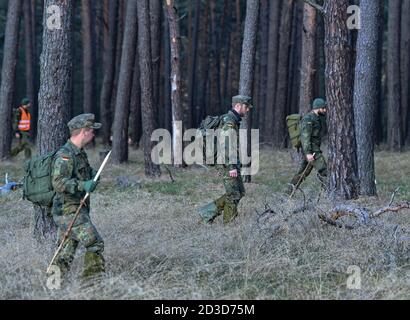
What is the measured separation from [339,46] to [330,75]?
484 mm

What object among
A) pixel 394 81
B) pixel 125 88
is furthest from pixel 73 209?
pixel 394 81

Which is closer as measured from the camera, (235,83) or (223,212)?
(223,212)

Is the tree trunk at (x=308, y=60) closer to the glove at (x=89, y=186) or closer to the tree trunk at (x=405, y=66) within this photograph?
the tree trunk at (x=405, y=66)

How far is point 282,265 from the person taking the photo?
26.1 feet

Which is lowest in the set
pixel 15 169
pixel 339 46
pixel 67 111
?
pixel 15 169

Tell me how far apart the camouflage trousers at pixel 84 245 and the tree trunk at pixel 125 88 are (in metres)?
12.0

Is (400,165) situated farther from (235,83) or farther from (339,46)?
(235,83)

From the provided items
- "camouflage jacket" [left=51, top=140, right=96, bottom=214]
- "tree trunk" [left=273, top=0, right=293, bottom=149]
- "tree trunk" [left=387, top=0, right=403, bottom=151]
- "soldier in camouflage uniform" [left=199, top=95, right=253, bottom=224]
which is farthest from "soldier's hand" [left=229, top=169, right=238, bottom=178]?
"tree trunk" [left=273, top=0, right=293, bottom=149]

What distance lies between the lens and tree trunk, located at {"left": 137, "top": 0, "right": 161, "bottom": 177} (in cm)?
1703

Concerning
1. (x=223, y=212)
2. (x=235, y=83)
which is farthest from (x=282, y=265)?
(x=235, y=83)

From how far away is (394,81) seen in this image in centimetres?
2309

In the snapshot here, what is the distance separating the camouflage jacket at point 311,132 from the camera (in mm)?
13320

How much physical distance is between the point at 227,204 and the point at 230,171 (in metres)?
0.48

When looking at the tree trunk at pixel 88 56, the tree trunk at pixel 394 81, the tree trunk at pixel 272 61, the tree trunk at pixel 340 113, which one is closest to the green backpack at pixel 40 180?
the tree trunk at pixel 340 113
